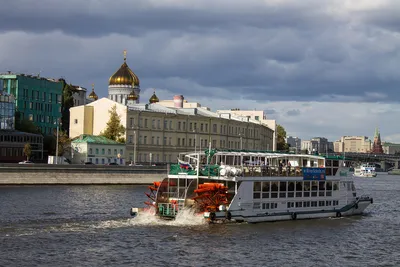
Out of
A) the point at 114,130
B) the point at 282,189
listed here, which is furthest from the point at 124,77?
the point at 282,189

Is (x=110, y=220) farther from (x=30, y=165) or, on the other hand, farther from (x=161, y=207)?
(x=30, y=165)

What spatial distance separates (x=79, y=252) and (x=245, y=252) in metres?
9.07

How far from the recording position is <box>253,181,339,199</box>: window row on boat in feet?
177

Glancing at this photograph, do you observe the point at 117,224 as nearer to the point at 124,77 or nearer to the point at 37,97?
the point at 37,97

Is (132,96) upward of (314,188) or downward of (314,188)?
upward

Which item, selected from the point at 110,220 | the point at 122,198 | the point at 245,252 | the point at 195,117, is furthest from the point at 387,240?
the point at 195,117

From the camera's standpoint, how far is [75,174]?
9512 cm

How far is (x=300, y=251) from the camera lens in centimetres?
4325

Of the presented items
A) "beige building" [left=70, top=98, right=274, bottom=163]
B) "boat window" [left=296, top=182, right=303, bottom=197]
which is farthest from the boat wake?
"beige building" [left=70, top=98, right=274, bottom=163]

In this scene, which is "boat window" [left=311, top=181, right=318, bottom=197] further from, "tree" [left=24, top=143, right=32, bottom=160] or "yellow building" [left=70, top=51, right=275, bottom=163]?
"yellow building" [left=70, top=51, right=275, bottom=163]

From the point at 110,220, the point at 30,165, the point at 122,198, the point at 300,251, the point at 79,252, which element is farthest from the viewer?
the point at 30,165

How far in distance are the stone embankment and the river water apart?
25.7 meters

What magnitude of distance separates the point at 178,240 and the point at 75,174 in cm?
5256

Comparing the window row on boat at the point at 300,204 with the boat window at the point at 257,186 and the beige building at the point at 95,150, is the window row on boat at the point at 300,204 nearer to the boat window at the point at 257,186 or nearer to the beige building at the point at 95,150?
the boat window at the point at 257,186
